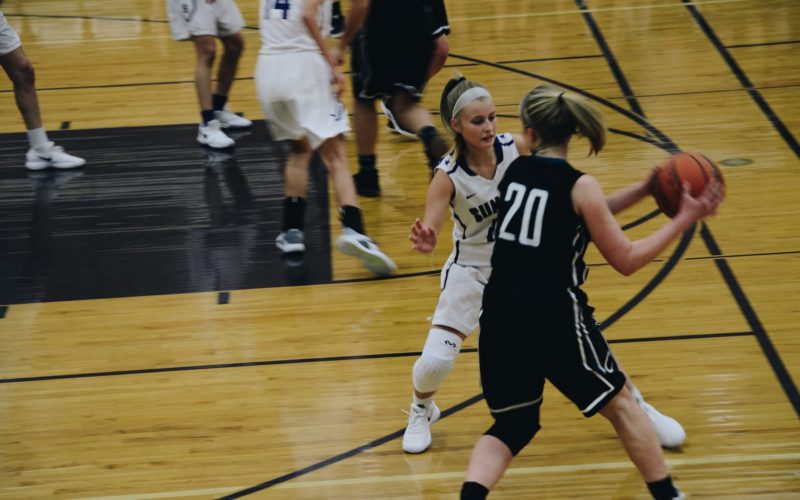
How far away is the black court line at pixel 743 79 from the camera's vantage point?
23.4 feet

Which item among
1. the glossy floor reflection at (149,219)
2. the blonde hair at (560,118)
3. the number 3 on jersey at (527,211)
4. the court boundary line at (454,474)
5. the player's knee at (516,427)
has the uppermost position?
the blonde hair at (560,118)

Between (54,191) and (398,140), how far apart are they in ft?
7.36

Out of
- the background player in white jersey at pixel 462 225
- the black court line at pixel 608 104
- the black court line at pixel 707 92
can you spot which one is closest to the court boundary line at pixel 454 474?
the background player in white jersey at pixel 462 225

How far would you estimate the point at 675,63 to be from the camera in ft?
27.7

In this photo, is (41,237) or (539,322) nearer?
(539,322)

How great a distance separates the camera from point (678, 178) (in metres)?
3.60

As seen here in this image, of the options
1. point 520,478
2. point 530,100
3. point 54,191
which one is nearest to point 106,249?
point 54,191

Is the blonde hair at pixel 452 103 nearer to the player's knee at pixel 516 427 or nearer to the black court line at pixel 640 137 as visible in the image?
the player's knee at pixel 516 427

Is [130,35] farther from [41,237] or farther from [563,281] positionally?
[563,281]

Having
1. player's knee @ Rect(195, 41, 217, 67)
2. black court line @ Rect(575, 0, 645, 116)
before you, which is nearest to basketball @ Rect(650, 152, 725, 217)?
black court line @ Rect(575, 0, 645, 116)

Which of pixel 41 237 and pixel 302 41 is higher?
pixel 302 41

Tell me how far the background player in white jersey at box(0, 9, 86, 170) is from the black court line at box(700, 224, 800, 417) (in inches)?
158

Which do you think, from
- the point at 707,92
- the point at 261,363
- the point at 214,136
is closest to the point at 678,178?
the point at 261,363

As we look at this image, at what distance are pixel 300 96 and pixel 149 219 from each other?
1.45m
